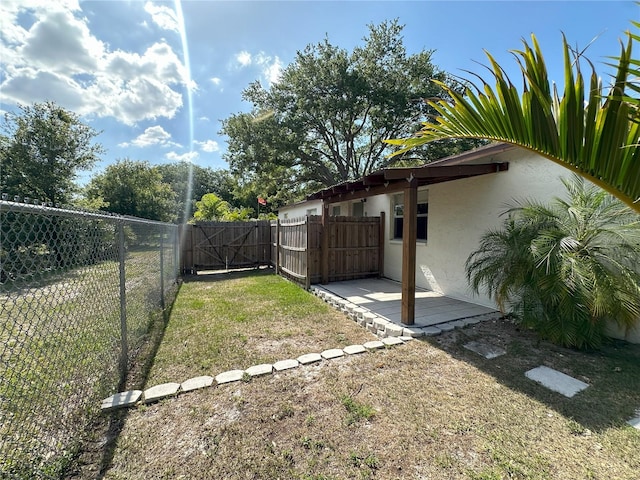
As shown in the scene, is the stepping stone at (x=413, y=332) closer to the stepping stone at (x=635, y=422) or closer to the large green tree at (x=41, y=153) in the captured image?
the stepping stone at (x=635, y=422)

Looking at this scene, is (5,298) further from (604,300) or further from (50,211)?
(604,300)

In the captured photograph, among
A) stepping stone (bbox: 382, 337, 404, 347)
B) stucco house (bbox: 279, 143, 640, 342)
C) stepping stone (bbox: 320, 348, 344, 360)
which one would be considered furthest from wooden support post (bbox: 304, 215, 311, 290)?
stepping stone (bbox: 320, 348, 344, 360)

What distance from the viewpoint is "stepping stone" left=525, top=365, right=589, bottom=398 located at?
2929mm

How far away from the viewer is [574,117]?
1610 millimetres

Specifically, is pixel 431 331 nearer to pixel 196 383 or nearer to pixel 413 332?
pixel 413 332

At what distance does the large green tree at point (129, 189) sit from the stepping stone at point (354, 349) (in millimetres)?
23383

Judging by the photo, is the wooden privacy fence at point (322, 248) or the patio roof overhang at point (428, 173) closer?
the patio roof overhang at point (428, 173)

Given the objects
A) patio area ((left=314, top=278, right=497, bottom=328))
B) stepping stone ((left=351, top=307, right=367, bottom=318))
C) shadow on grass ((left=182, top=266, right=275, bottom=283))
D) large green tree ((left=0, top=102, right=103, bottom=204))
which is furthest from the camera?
large green tree ((left=0, top=102, right=103, bottom=204))

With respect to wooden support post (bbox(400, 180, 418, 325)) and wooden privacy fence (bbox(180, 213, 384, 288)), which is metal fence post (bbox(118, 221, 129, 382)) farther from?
wooden privacy fence (bbox(180, 213, 384, 288))

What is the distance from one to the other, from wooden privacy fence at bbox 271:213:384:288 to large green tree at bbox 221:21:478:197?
10730 mm

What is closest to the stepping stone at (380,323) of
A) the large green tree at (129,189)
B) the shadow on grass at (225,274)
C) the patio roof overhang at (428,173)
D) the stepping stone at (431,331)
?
the stepping stone at (431,331)

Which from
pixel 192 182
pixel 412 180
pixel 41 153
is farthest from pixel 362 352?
pixel 192 182

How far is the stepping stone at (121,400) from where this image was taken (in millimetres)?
2643

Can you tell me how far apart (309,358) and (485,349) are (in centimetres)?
236
